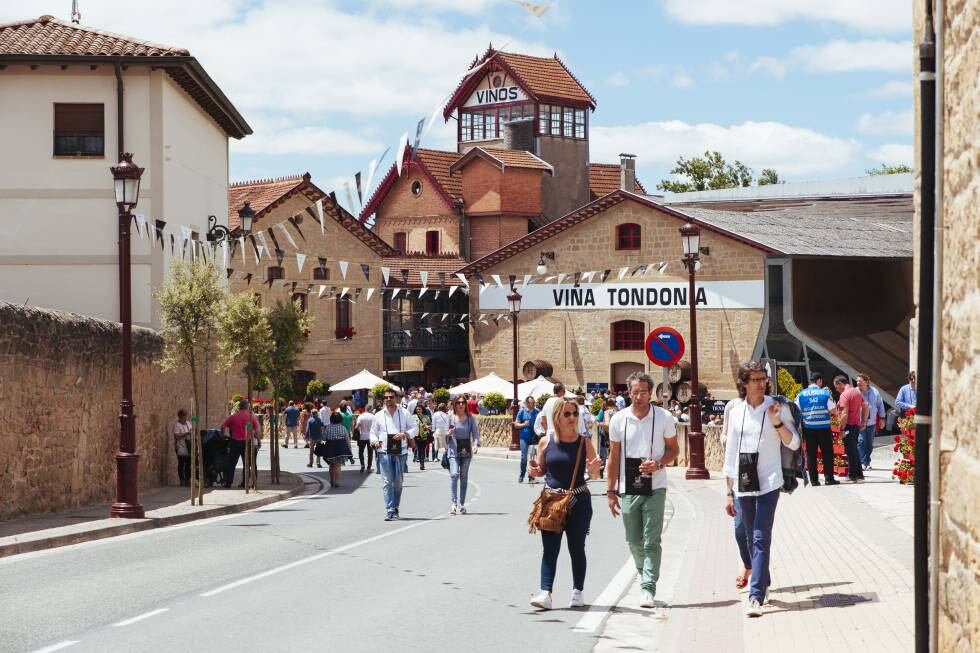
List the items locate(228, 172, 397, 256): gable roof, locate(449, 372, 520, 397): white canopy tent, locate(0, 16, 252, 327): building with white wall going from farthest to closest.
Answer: locate(228, 172, 397, 256): gable roof
locate(449, 372, 520, 397): white canopy tent
locate(0, 16, 252, 327): building with white wall

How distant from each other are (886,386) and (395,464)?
2589 centimetres

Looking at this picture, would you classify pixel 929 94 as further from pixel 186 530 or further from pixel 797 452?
pixel 186 530

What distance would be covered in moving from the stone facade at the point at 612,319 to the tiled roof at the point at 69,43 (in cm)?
2202

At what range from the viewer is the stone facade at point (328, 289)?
54.3 m

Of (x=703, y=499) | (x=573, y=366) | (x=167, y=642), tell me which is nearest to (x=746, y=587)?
(x=167, y=642)

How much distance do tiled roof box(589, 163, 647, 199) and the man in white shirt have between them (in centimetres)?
5211

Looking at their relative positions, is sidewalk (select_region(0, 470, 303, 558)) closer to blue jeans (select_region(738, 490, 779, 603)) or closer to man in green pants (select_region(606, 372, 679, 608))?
man in green pants (select_region(606, 372, 679, 608))

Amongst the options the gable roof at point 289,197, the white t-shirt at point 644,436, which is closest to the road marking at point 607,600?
the white t-shirt at point 644,436

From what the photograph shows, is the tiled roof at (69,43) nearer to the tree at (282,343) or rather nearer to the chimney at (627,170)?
the tree at (282,343)

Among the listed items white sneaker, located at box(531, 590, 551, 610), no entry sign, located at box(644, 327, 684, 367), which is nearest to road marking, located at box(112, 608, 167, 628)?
white sneaker, located at box(531, 590, 551, 610)

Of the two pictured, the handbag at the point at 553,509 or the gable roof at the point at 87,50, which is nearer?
the handbag at the point at 553,509

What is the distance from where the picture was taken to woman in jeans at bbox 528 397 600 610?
10.0 m

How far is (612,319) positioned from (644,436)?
37298 mm

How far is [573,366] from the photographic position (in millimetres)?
47906
